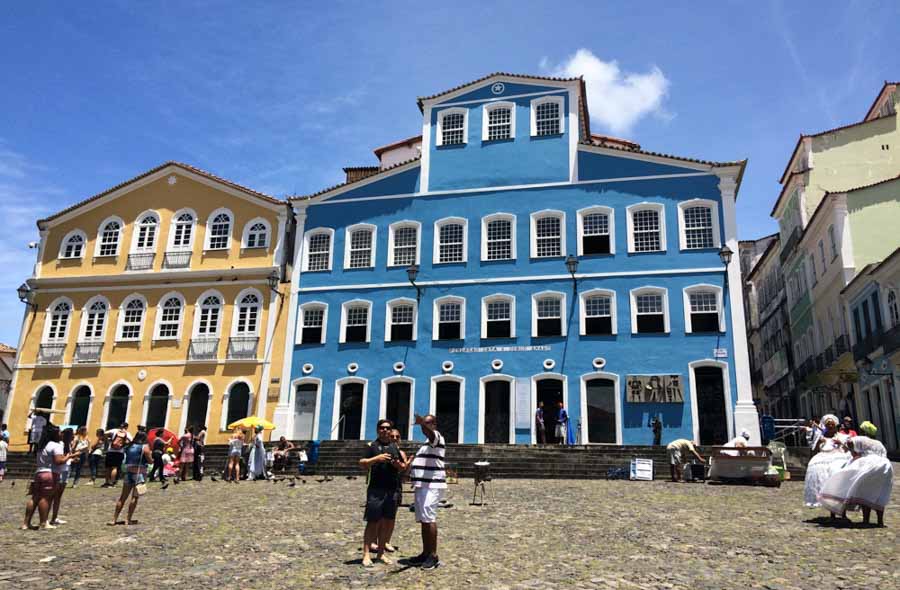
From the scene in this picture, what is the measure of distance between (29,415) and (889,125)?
39.4 m

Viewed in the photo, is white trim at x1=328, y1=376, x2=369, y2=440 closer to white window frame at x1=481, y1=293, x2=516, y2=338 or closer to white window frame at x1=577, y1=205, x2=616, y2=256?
white window frame at x1=481, y1=293, x2=516, y2=338

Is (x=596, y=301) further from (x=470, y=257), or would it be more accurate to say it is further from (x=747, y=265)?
(x=747, y=265)

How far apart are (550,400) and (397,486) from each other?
1853 centimetres

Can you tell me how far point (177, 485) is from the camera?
1941 centimetres

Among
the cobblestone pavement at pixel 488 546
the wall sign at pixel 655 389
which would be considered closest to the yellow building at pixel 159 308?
the wall sign at pixel 655 389

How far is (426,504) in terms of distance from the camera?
8055mm

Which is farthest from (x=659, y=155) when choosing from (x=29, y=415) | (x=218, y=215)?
(x=29, y=415)

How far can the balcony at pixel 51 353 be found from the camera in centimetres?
3159

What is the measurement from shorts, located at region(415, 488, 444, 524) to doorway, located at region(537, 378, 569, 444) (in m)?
18.5

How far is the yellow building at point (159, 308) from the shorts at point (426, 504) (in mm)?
21740

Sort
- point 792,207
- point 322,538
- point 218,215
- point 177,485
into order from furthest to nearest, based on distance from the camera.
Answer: point 792,207 → point 218,215 → point 177,485 → point 322,538

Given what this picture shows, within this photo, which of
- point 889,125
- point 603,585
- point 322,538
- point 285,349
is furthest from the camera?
point 889,125

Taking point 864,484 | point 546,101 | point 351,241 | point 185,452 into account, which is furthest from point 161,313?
point 864,484

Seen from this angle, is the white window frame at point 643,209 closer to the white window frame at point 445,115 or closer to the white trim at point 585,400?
the white trim at point 585,400
